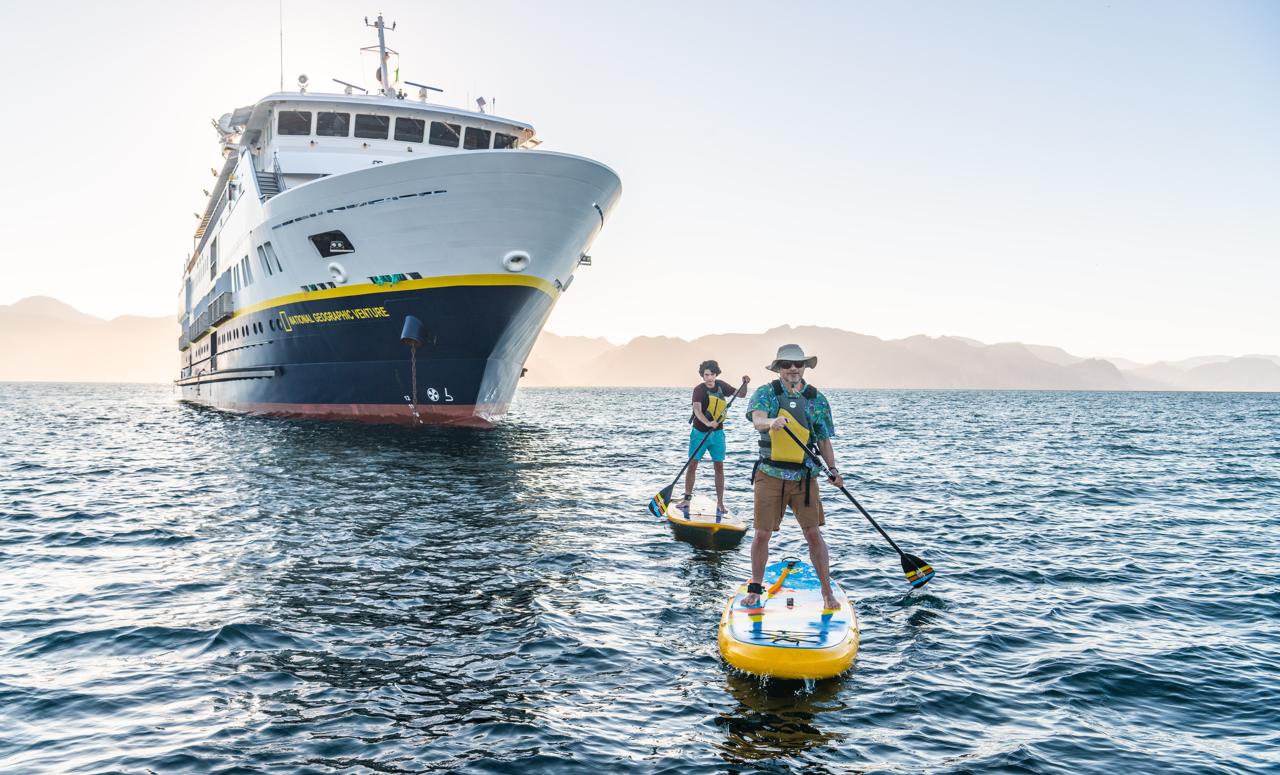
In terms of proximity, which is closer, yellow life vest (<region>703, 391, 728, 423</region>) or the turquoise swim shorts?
yellow life vest (<region>703, 391, 728, 423</region>)

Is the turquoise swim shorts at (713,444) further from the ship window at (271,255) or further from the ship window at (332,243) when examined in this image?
the ship window at (271,255)

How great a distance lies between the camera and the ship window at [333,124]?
1078 inches

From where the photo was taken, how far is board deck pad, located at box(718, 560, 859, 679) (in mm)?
5820

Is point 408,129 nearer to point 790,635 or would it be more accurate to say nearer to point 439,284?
point 439,284

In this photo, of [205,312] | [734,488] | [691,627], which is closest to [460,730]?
[691,627]

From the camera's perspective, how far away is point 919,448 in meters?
28.6

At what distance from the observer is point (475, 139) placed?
28469 millimetres

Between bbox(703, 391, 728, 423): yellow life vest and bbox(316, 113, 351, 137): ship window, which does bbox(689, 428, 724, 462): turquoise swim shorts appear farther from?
bbox(316, 113, 351, 137): ship window

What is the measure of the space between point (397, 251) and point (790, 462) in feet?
56.7

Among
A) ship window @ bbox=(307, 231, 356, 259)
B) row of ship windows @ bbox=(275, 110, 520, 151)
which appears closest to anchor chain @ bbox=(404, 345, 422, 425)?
ship window @ bbox=(307, 231, 356, 259)

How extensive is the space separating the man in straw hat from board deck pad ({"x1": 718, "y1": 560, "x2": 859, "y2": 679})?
178 mm

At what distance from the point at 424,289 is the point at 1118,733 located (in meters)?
19.2

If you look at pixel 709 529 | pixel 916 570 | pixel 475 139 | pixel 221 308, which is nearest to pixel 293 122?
pixel 475 139

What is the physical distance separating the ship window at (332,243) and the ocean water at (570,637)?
361 inches
